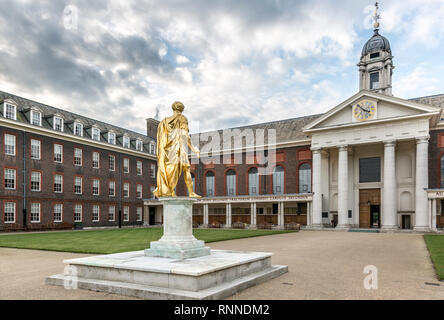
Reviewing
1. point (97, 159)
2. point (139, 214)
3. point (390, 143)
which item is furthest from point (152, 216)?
point (390, 143)

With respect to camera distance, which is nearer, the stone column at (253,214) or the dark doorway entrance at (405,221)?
the dark doorway entrance at (405,221)

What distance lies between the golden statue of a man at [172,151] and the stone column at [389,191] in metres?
29.3

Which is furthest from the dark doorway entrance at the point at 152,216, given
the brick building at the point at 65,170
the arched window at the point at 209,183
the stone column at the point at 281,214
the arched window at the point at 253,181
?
the stone column at the point at 281,214

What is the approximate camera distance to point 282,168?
45.6 meters

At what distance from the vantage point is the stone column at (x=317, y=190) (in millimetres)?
37969

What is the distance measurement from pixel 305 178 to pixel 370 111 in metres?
11.8

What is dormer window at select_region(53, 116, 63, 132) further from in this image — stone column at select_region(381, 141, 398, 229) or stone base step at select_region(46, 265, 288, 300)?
stone column at select_region(381, 141, 398, 229)

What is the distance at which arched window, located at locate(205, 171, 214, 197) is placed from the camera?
52.1 metres

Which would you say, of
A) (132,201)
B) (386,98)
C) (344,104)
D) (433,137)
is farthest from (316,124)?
→ (132,201)

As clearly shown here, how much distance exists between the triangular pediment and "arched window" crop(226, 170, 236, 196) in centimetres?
1461

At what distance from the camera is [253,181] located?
158 feet

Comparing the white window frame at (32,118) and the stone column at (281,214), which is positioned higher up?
the white window frame at (32,118)

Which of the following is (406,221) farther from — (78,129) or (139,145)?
(78,129)

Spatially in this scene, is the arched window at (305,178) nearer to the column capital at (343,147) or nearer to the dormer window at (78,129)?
the column capital at (343,147)
